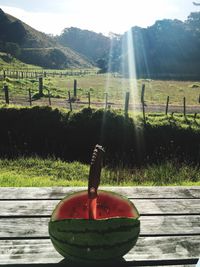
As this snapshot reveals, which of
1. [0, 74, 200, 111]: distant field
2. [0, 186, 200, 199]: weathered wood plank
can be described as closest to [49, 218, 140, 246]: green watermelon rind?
[0, 186, 200, 199]: weathered wood plank

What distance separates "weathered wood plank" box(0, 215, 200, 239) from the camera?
2.24 meters

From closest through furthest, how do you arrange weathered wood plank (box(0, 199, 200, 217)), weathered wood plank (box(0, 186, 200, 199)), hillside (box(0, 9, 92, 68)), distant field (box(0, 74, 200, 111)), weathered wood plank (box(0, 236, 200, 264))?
weathered wood plank (box(0, 236, 200, 264)) < weathered wood plank (box(0, 199, 200, 217)) < weathered wood plank (box(0, 186, 200, 199)) < distant field (box(0, 74, 200, 111)) < hillside (box(0, 9, 92, 68))

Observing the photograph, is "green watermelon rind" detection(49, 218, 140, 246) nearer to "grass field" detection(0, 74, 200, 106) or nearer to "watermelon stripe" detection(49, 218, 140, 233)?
"watermelon stripe" detection(49, 218, 140, 233)

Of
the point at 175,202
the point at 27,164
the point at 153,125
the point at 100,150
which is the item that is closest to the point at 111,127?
the point at 153,125

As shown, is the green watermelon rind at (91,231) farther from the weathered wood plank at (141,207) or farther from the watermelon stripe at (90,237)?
the weathered wood plank at (141,207)

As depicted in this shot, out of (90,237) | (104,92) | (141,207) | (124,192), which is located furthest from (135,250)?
(104,92)

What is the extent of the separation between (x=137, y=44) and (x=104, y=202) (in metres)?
87.6

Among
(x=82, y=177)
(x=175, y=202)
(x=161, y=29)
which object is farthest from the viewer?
(x=161, y=29)

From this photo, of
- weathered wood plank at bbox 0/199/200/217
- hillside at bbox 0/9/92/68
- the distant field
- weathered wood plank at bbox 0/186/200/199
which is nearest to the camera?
weathered wood plank at bbox 0/199/200/217

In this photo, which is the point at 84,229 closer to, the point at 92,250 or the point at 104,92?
the point at 92,250

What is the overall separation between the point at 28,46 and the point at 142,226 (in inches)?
5886

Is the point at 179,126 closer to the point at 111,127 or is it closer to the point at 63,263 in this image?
the point at 111,127

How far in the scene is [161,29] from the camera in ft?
283

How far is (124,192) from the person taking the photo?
2.99 meters
